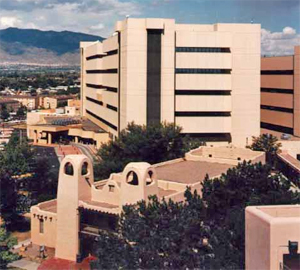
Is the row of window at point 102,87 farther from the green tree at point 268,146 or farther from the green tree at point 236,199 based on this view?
the green tree at point 236,199

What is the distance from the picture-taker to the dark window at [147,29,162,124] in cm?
4759

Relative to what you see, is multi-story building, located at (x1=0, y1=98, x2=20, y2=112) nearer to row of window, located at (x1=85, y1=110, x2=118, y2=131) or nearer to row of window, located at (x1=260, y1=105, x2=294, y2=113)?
row of window, located at (x1=85, y1=110, x2=118, y2=131)

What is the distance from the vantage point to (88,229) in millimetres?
23875

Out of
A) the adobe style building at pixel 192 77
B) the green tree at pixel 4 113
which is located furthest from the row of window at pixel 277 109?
the green tree at pixel 4 113

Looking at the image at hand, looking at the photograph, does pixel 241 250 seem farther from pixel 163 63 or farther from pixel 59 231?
pixel 163 63

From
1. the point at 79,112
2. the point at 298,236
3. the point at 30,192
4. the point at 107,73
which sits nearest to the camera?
the point at 298,236

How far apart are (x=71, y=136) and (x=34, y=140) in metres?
4.65

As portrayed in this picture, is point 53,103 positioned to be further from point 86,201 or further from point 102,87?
point 86,201

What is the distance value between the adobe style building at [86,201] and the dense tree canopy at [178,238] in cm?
196

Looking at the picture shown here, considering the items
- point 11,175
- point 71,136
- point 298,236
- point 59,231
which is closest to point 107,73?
point 71,136

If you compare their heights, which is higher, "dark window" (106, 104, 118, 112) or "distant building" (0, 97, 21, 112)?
"dark window" (106, 104, 118, 112)

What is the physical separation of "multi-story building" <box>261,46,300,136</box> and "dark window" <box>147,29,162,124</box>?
13.7 metres

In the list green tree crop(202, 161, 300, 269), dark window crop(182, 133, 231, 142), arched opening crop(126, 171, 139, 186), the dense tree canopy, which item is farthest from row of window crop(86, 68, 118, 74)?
the dense tree canopy

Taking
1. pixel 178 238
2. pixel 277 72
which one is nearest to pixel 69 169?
pixel 178 238
